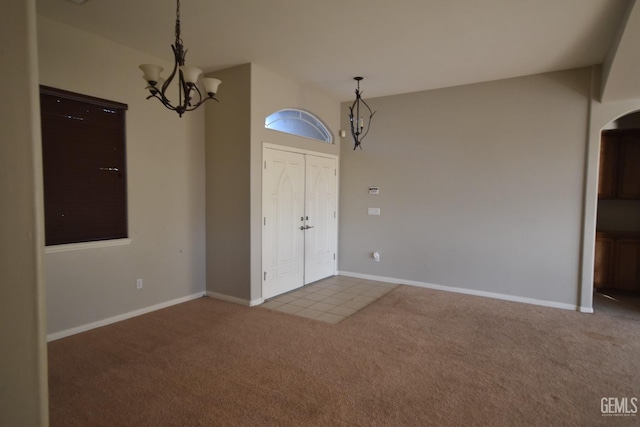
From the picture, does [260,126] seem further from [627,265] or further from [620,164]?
[627,265]

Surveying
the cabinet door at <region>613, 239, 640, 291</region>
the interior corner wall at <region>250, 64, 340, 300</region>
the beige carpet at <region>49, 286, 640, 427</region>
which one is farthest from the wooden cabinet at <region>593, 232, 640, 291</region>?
the interior corner wall at <region>250, 64, 340, 300</region>

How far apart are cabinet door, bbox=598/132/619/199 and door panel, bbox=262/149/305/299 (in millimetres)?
4495

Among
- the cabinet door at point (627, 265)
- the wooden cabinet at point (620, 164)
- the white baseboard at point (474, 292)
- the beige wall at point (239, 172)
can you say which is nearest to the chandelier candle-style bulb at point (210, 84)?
the beige wall at point (239, 172)

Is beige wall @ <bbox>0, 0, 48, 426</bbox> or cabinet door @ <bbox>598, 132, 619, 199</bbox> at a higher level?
cabinet door @ <bbox>598, 132, 619, 199</bbox>

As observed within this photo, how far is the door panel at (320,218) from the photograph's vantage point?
5.52 metres

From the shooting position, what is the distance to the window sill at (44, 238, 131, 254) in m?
3.37

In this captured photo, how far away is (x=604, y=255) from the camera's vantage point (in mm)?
5289

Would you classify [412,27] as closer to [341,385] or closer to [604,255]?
[341,385]

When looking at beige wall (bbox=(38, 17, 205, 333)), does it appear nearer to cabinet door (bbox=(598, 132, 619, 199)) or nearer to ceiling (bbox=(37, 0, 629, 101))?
ceiling (bbox=(37, 0, 629, 101))

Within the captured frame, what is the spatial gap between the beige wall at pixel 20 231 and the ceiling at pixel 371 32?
2.52m

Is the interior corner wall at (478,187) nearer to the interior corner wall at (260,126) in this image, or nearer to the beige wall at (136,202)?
the interior corner wall at (260,126)

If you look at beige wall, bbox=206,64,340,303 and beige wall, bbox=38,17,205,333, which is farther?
beige wall, bbox=206,64,340,303

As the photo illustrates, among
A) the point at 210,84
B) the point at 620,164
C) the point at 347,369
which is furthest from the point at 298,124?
the point at 620,164

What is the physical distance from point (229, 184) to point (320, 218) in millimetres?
1720
